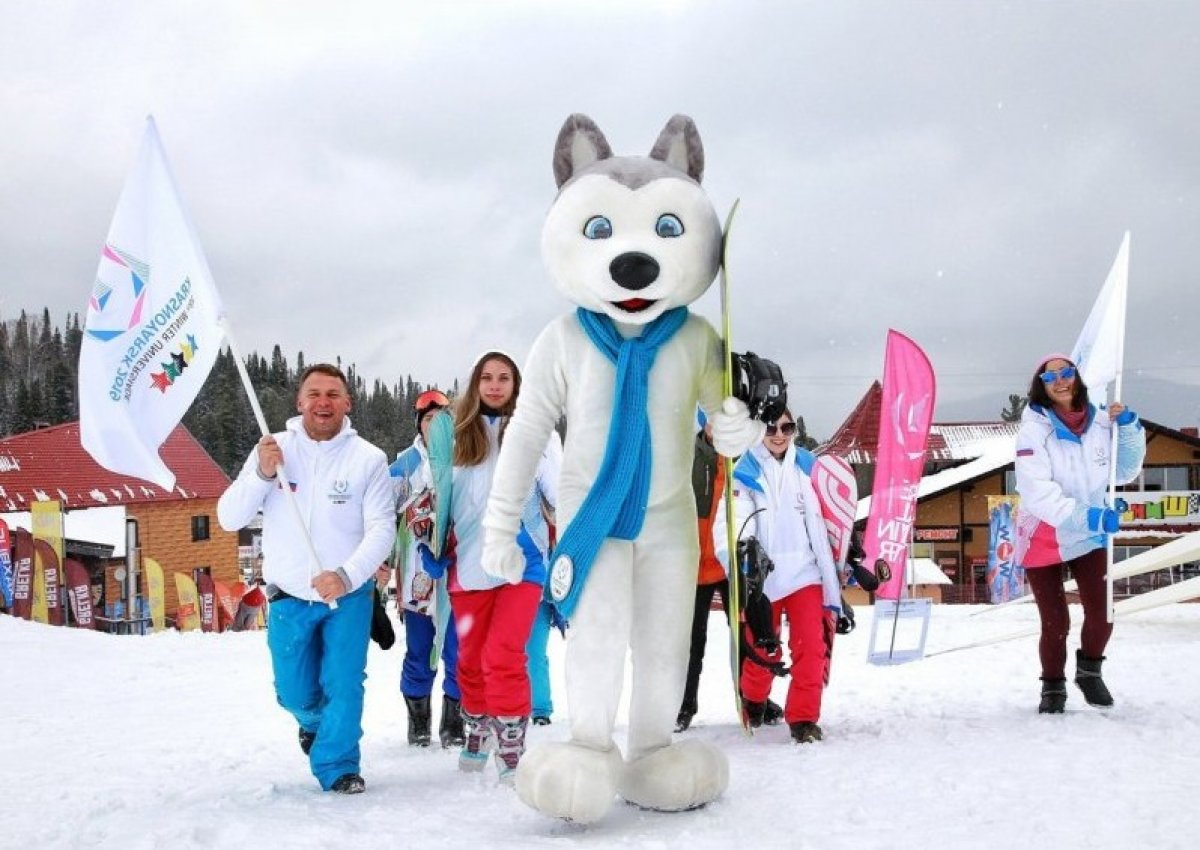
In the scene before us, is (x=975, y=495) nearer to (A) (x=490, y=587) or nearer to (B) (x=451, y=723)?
(B) (x=451, y=723)

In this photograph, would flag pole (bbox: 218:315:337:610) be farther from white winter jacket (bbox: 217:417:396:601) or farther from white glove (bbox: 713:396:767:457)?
white glove (bbox: 713:396:767:457)

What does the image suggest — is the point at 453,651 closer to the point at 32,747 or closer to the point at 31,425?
the point at 32,747

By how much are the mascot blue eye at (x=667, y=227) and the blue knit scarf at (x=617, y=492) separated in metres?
0.39

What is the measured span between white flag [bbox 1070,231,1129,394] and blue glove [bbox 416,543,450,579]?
3406 millimetres

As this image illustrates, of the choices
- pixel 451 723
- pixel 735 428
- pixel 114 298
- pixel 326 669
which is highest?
pixel 114 298

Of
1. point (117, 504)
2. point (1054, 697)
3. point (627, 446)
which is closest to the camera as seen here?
point (627, 446)

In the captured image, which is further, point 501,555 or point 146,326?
point 146,326

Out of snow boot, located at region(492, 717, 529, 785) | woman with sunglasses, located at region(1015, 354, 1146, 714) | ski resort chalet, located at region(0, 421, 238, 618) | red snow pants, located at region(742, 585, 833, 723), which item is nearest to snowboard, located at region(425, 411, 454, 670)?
snow boot, located at region(492, 717, 529, 785)

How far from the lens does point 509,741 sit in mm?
3885

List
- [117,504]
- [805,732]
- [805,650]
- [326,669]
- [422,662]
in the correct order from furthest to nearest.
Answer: [117,504], [422,662], [805,650], [805,732], [326,669]

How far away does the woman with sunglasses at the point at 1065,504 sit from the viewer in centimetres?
460

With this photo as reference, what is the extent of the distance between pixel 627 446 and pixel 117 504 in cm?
2962

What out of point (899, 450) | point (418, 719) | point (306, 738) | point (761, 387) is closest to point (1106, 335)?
point (899, 450)

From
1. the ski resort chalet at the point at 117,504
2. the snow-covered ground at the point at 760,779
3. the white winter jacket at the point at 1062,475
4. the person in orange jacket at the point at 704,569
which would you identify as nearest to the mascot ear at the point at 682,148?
the person in orange jacket at the point at 704,569
